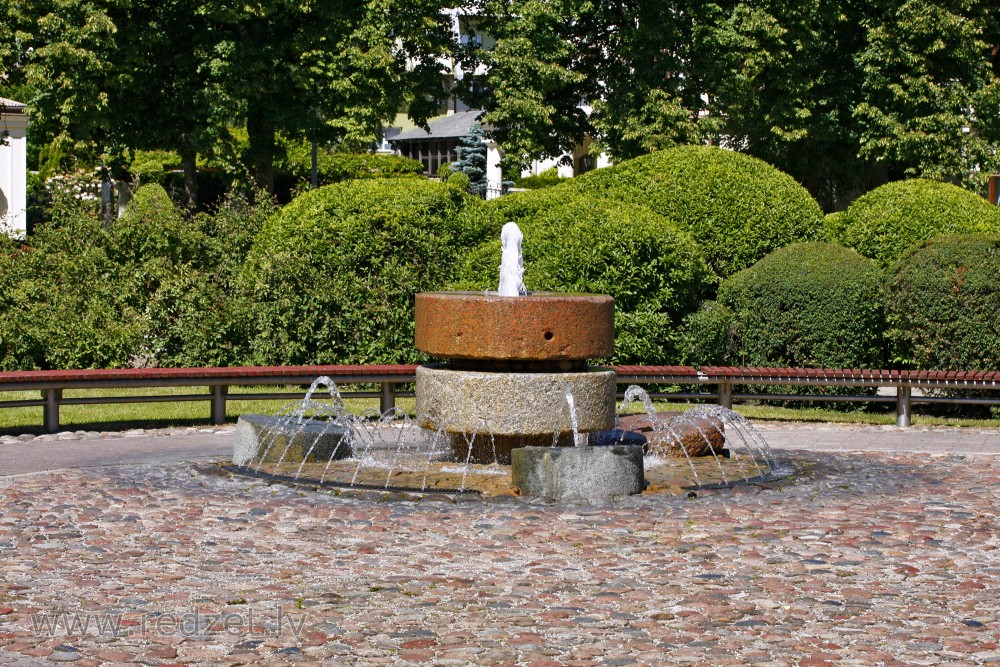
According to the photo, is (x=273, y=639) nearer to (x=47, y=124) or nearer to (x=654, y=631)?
(x=654, y=631)

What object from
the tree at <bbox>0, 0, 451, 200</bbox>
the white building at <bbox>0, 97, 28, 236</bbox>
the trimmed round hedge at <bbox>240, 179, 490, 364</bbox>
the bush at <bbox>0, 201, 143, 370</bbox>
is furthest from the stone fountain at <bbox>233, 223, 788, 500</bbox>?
the white building at <bbox>0, 97, 28, 236</bbox>

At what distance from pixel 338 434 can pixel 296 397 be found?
358cm

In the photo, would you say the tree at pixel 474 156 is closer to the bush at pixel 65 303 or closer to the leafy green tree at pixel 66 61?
the leafy green tree at pixel 66 61

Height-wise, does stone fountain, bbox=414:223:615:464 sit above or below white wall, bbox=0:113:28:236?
below

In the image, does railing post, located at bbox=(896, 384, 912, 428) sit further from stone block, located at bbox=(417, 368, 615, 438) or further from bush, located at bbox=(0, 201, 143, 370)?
bush, located at bbox=(0, 201, 143, 370)

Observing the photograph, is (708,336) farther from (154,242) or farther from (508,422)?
(154,242)

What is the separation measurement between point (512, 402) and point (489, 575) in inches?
118

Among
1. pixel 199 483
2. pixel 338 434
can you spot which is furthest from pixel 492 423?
pixel 199 483

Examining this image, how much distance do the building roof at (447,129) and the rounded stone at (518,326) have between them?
193 feet

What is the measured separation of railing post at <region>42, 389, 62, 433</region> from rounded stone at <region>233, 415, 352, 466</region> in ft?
9.15

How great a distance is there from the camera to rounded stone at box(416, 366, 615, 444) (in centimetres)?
1002

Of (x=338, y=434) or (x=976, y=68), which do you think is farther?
(x=976, y=68)

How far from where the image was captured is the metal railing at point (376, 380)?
12.7 m

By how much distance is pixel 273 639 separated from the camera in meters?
5.84
